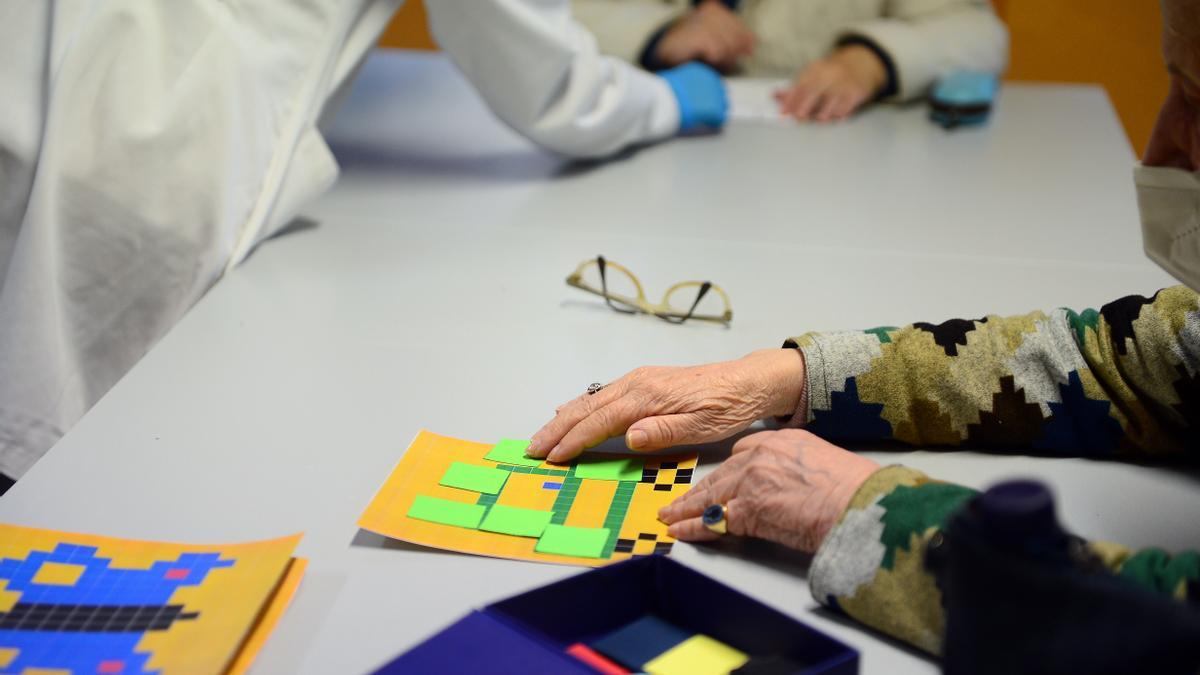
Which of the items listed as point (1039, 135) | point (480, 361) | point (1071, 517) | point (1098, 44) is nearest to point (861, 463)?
point (1071, 517)

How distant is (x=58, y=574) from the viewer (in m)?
0.78

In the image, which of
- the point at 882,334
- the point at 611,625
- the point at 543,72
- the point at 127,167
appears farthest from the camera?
the point at 543,72

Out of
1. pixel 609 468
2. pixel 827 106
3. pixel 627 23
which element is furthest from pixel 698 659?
pixel 627 23

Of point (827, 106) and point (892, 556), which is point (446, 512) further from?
point (827, 106)

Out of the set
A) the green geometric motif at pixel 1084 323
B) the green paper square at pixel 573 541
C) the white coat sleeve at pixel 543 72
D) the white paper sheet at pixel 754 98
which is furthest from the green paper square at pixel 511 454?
the white paper sheet at pixel 754 98

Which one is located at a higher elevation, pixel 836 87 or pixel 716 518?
pixel 716 518

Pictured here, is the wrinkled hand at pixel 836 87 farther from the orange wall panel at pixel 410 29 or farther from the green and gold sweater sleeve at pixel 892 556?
the orange wall panel at pixel 410 29

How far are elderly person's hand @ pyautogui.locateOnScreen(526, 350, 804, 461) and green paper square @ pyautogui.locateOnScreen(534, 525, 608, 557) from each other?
0.32 ft

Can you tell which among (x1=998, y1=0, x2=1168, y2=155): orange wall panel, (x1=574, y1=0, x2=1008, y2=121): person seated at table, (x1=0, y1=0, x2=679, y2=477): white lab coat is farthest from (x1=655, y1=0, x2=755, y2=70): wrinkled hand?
(x1=998, y1=0, x2=1168, y2=155): orange wall panel

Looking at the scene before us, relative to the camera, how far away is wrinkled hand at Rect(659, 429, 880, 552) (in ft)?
2.55

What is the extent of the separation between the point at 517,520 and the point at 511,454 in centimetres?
10

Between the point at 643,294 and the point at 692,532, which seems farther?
the point at 643,294

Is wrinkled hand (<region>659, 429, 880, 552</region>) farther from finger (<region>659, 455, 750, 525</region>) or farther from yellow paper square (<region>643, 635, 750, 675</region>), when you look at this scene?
yellow paper square (<region>643, 635, 750, 675</region>)

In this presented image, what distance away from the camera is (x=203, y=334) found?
1.17 metres
